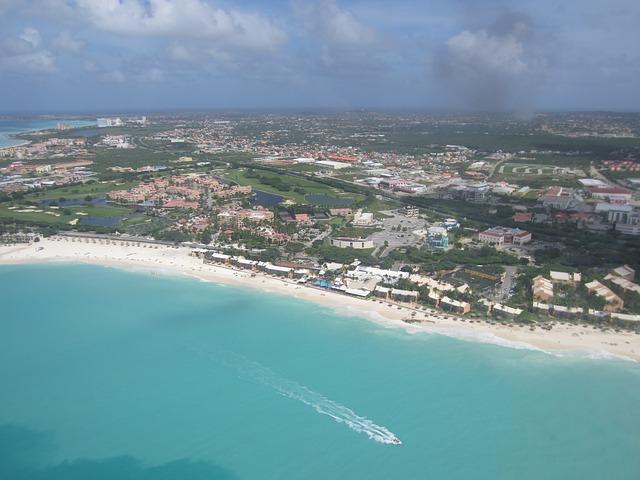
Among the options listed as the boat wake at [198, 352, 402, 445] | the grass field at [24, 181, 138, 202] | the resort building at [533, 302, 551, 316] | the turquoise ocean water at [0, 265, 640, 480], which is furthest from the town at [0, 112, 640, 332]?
the boat wake at [198, 352, 402, 445]

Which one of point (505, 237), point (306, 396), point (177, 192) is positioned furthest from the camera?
point (177, 192)

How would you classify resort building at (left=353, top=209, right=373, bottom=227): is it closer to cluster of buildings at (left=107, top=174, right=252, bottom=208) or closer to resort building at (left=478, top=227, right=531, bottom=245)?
resort building at (left=478, top=227, right=531, bottom=245)

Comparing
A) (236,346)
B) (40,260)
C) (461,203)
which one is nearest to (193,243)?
(40,260)

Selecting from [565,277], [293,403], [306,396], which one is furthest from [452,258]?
[293,403]

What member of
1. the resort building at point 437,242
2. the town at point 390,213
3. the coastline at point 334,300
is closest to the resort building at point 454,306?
the town at point 390,213

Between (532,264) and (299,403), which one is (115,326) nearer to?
(299,403)

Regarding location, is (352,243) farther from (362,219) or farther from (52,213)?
(52,213)

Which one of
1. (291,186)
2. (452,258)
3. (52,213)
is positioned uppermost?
(452,258)
